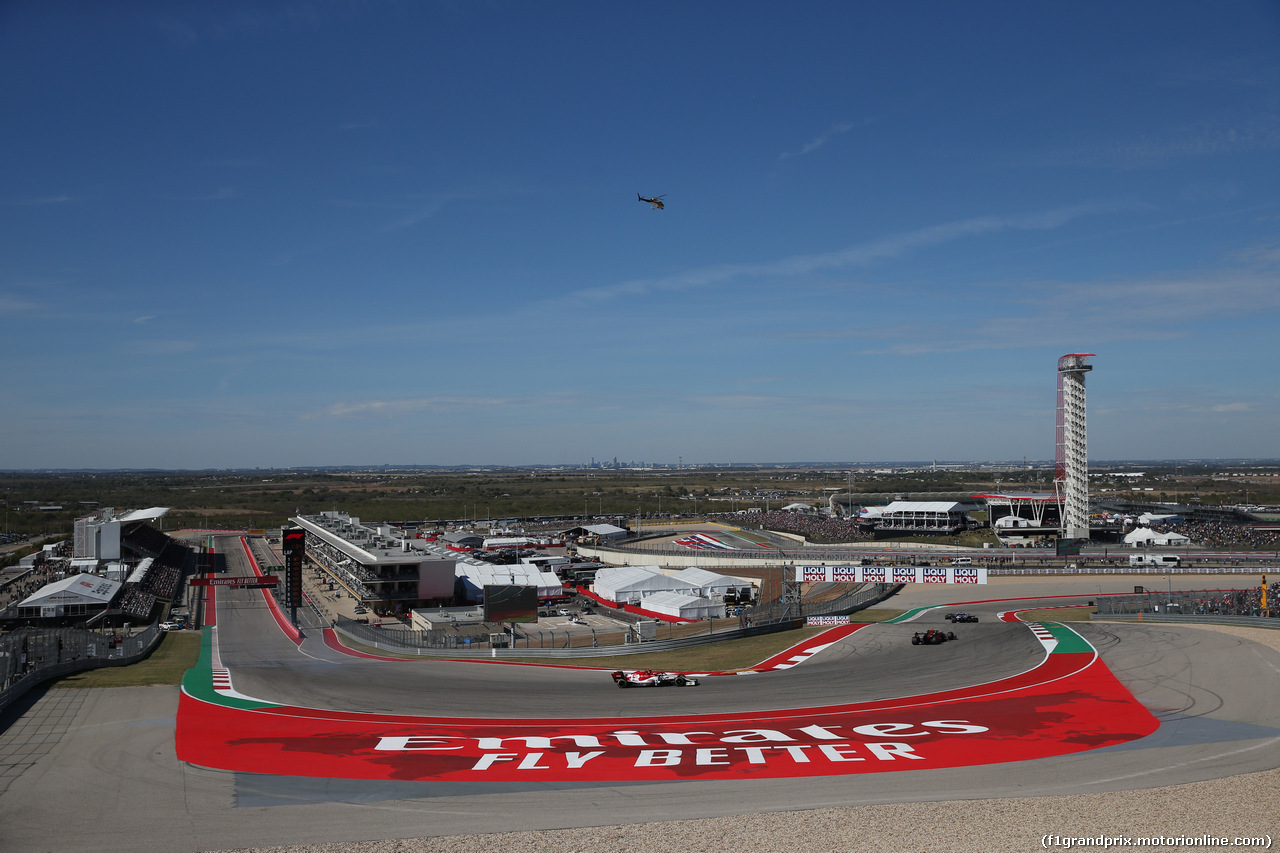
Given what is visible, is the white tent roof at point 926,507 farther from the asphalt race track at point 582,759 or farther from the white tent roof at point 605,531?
the asphalt race track at point 582,759

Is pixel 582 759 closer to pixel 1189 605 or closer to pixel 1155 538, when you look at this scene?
pixel 1189 605

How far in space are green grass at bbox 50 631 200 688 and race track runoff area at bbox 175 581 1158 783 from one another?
192 inches

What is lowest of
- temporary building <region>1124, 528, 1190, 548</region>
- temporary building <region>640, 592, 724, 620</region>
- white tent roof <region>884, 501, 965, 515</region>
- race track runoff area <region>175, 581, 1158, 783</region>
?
temporary building <region>640, 592, 724, 620</region>

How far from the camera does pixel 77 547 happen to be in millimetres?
81062

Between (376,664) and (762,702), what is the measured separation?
20008mm

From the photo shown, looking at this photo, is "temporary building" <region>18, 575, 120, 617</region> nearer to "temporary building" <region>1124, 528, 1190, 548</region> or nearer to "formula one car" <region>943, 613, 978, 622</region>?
"formula one car" <region>943, 613, 978, 622</region>

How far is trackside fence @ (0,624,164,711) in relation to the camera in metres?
27.6

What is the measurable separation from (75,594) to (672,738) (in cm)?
4964

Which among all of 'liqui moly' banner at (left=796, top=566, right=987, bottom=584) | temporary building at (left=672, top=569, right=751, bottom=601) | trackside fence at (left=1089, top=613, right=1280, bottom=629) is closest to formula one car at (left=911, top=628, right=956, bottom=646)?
trackside fence at (left=1089, top=613, right=1280, bottom=629)

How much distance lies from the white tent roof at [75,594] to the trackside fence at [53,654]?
15.2 meters

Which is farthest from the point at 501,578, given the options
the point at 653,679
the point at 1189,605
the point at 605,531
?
the point at 1189,605

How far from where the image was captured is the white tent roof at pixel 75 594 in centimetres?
5319

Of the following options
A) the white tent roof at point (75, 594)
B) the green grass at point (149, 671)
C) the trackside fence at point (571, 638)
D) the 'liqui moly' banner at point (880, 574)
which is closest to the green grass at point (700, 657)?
the trackside fence at point (571, 638)

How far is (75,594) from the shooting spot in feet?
177
